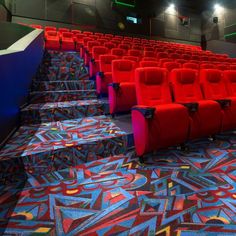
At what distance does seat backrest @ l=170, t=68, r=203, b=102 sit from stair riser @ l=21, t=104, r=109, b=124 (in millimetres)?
619

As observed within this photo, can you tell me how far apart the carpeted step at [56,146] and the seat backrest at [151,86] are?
0.29 metres

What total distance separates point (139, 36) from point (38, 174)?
6023mm

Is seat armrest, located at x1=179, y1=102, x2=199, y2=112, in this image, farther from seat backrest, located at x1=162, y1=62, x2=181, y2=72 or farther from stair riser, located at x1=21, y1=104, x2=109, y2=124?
seat backrest, located at x1=162, y1=62, x2=181, y2=72

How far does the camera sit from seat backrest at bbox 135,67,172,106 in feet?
4.22

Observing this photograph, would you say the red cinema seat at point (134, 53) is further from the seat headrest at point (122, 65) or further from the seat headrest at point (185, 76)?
the seat headrest at point (185, 76)

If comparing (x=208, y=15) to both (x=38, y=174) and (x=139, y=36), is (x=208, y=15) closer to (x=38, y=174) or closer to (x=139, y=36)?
(x=139, y=36)

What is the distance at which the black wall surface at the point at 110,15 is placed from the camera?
473cm

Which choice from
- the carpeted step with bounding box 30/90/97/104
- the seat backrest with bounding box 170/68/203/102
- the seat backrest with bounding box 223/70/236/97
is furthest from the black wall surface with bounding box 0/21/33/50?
the seat backrest with bounding box 223/70/236/97

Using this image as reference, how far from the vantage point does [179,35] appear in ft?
21.9

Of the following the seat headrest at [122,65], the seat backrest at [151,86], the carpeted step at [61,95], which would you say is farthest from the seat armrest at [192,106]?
the carpeted step at [61,95]

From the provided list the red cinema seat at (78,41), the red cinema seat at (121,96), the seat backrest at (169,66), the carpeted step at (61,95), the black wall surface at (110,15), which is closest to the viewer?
the red cinema seat at (121,96)

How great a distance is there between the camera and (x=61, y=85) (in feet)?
6.27

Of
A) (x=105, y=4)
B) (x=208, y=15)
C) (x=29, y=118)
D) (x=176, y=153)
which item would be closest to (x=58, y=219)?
(x=176, y=153)

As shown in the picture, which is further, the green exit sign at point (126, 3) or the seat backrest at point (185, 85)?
the green exit sign at point (126, 3)
